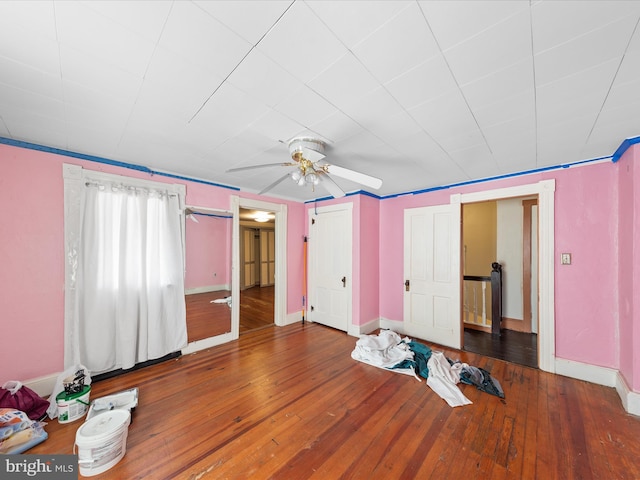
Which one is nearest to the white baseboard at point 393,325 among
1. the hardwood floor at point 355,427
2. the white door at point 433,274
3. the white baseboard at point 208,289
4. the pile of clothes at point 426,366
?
the white door at point 433,274

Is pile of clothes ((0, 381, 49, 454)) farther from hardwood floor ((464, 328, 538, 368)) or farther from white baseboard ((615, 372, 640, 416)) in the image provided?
white baseboard ((615, 372, 640, 416))

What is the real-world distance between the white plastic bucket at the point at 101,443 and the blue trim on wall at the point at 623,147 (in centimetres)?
A: 460

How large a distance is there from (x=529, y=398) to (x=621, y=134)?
98.3 inches

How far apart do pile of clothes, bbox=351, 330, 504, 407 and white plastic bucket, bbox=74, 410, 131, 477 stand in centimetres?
238

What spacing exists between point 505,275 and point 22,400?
636 cm

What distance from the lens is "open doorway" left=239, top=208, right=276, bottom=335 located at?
15.5ft

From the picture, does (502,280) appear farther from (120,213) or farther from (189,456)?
(120,213)

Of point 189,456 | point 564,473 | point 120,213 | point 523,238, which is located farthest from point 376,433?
point 523,238

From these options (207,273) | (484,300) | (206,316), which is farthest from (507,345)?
(207,273)

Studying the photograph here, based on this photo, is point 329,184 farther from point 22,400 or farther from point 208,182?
point 22,400

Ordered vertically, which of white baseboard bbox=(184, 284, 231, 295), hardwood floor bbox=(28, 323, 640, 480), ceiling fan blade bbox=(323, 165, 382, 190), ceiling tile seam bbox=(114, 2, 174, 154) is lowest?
hardwood floor bbox=(28, 323, 640, 480)

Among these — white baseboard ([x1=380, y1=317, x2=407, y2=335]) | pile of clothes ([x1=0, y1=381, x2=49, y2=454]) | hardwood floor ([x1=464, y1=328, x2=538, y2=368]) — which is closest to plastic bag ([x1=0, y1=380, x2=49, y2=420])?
pile of clothes ([x1=0, y1=381, x2=49, y2=454])

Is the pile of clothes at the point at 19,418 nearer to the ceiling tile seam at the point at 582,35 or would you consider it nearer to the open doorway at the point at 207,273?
the open doorway at the point at 207,273

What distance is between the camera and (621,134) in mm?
2008
